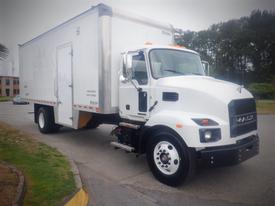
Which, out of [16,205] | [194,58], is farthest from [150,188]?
[194,58]

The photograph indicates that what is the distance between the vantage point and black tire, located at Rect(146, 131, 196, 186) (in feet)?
16.1

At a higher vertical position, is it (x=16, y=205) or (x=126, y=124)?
(x=126, y=124)

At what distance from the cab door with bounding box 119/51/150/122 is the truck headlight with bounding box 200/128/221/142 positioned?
162 cm

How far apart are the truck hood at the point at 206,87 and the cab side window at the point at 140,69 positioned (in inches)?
17.7

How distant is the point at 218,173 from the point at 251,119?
1.39m

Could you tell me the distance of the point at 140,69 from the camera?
615 cm

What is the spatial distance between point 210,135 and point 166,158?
1.01 m

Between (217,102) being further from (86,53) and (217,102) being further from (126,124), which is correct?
(86,53)

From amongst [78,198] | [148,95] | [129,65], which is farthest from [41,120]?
[78,198]

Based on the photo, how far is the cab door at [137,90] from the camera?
6086mm

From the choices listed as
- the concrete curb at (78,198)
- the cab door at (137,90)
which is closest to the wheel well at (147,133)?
the cab door at (137,90)

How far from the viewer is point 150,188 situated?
16.9 feet

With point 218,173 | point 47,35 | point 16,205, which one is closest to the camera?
point 16,205

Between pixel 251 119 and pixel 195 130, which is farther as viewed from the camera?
pixel 251 119
